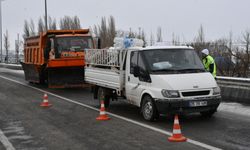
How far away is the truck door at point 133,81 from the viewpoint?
10.2m

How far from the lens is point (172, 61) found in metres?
10.0

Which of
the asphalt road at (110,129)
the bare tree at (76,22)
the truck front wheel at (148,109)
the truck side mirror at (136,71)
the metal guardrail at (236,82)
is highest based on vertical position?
the bare tree at (76,22)

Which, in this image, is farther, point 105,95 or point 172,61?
point 105,95

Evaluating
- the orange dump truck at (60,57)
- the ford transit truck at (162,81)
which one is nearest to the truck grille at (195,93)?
the ford transit truck at (162,81)

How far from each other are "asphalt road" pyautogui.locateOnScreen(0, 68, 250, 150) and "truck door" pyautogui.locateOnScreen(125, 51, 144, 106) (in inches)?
21.5

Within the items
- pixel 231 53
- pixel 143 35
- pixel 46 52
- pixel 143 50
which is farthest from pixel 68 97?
pixel 143 35

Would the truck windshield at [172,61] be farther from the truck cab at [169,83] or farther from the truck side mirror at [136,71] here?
the truck side mirror at [136,71]

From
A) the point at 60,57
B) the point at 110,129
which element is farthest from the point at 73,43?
the point at 110,129

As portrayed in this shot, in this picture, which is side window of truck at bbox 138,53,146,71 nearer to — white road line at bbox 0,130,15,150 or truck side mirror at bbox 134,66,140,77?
truck side mirror at bbox 134,66,140,77

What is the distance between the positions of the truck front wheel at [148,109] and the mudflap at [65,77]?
8.92 meters

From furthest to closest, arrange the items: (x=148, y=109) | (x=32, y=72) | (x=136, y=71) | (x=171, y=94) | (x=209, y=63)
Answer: (x=32, y=72) → (x=209, y=63) → (x=136, y=71) → (x=148, y=109) → (x=171, y=94)

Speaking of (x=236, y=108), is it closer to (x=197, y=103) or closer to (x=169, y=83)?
(x=197, y=103)

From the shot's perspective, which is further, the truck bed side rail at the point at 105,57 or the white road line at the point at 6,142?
the truck bed side rail at the point at 105,57

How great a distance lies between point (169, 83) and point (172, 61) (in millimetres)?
1023
